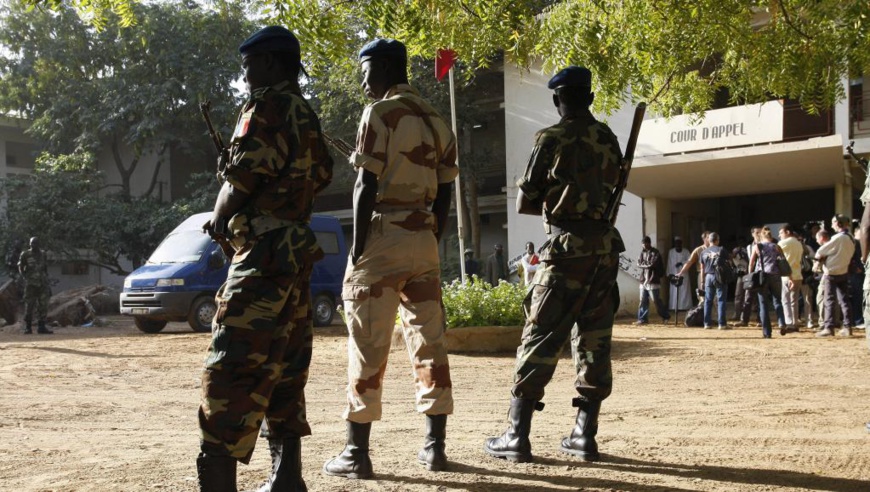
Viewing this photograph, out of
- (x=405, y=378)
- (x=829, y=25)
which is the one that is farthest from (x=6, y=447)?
(x=829, y=25)

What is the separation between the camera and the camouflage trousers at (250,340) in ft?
10.2

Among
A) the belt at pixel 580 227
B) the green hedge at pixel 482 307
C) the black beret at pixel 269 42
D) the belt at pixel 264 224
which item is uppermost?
the black beret at pixel 269 42

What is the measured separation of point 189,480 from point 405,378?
4.81 metres

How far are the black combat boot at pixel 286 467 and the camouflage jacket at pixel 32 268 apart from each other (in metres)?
14.5

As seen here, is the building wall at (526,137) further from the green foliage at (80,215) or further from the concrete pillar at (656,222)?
the green foliage at (80,215)

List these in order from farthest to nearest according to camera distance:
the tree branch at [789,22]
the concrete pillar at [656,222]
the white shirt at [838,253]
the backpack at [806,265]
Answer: the concrete pillar at [656,222] < the backpack at [806,265] < the white shirt at [838,253] < the tree branch at [789,22]

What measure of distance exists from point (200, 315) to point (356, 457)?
41.1 feet

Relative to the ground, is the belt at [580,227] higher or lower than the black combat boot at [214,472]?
higher

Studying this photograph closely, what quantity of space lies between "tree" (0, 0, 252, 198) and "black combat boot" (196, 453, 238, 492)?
74.5 feet

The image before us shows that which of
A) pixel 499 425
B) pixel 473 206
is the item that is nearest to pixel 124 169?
pixel 473 206

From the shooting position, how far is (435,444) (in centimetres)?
404

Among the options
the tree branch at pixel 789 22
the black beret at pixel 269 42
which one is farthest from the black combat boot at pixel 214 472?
the tree branch at pixel 789 22

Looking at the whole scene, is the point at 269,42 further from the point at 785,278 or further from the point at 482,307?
the point at 785,278

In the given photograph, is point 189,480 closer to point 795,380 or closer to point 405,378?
point 405,378
